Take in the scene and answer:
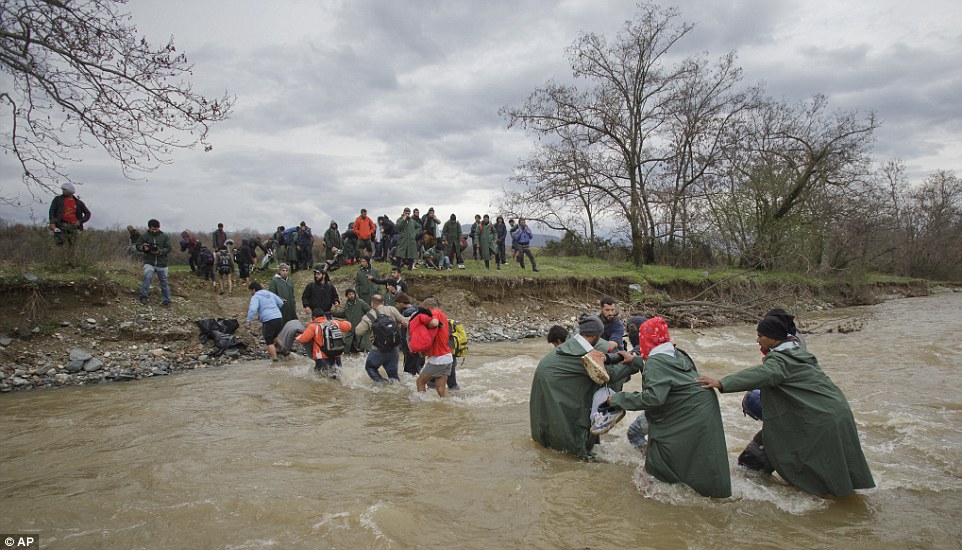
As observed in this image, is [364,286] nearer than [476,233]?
Yes

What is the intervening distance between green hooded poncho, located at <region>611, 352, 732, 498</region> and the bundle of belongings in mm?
10975

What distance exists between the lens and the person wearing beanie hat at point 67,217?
12.2m

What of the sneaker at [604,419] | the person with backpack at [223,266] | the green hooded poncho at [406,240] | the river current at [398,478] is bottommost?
the river current at [398,478]

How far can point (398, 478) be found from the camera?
534cm

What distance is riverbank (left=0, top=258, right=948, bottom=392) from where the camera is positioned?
10938 mm

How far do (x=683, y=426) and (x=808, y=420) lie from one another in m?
0.99

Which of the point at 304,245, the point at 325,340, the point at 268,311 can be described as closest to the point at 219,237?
the point at 304,245

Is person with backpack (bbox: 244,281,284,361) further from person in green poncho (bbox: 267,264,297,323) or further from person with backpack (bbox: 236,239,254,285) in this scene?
person with backpack (bbox: 236,239,254,285)

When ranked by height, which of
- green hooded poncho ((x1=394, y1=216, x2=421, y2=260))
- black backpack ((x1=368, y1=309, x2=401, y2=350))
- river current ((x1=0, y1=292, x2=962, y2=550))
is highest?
green hooded poncho ((x1=394, y1=216, x2=421, y2=260))

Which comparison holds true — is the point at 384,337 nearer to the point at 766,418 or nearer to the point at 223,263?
the point at 766,418

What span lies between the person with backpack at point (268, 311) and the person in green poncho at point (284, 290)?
0.28 metres

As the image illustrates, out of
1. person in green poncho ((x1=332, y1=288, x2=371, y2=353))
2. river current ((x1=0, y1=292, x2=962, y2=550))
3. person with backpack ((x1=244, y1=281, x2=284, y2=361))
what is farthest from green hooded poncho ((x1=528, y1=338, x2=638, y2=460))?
person with backpack ((x1=244, y1=281, x2=284, y2=361))

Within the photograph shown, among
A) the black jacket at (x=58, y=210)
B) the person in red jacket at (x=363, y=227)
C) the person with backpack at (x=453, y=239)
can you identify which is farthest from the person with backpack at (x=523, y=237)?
the black jacket at (x=58, y=210)

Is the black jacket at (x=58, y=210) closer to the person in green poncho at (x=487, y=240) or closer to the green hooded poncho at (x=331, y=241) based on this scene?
the green hooded poncho at (x=331, y=241)
